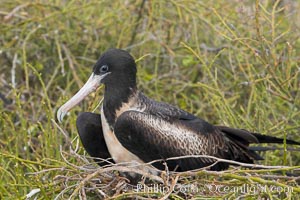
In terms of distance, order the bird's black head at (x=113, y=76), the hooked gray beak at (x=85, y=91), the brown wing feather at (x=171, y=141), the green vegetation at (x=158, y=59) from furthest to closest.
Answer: the green vegetation at (x=158, y=59)
the bird's black head at (x=113, y=76)
the hooked gray beak at (x=85, y=91)
the brown wing feather at (x=171, y=141)

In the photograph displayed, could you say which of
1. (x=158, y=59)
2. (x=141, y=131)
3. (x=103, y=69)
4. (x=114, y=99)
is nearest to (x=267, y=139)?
(x=141, y=131)

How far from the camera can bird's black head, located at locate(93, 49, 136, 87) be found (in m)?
4.02

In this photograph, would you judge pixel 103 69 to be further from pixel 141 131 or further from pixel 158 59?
pixel 158 59

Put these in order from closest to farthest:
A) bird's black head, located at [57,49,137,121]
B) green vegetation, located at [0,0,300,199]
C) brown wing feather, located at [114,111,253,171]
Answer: brown wing feather, located at [114,111,253,171] < bird's black head, located at [57,49,137,121] < green vegetation, located at [0,0,300,199]

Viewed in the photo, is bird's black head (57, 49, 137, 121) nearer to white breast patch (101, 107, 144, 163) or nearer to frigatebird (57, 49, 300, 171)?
frigatebird (57, 49, 300, 171)

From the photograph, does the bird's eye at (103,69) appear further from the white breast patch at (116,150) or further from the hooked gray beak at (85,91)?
the white breast patch at (116,150)

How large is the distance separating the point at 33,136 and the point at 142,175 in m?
1.30

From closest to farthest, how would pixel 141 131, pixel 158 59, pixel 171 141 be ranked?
pixel 141 131 < pixel 171 141 < pixel 158 59

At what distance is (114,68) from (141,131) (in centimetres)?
39

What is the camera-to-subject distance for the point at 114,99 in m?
3.99

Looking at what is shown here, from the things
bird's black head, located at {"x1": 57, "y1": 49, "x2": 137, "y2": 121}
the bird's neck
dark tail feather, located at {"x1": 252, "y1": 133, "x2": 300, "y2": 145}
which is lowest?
dark tail feather, located at {"x1": 252, "y1": 133, "x2": 300, "y2": 145}

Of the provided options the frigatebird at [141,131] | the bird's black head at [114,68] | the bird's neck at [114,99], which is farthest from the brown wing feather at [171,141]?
the bird's black head at [114,68]

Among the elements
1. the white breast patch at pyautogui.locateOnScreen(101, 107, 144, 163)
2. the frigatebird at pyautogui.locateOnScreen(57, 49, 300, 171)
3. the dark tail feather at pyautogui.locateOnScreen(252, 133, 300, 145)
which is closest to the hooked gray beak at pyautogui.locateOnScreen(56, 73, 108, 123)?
the frigatebird at pyautogui.locateOnScreen(57, 49, 300, 171)

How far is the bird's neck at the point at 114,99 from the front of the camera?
3928 mm
